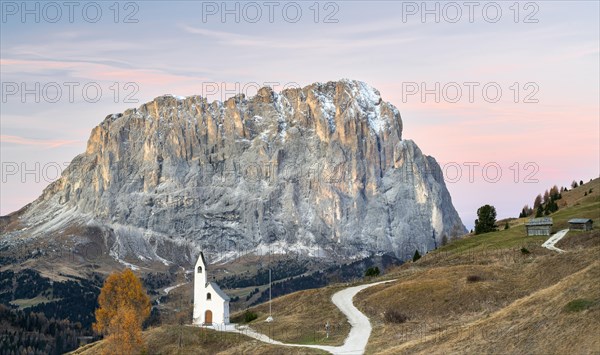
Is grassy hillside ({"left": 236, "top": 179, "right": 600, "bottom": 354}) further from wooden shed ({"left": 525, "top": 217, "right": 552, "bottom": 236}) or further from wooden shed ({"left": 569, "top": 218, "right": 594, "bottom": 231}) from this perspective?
wooden shed ({"left": 569, "top": 218, "right": 594, "bottom": 231})

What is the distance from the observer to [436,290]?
297ft

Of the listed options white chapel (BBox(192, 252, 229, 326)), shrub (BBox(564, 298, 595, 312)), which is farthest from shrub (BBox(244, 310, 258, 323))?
shrub (BBox(564, 298, 595, 312))

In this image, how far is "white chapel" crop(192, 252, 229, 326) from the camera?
345 ft

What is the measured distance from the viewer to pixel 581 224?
124 metres

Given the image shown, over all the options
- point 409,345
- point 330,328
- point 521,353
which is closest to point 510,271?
point 330,328

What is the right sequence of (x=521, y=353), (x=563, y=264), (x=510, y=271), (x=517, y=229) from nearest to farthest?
(x=521, y=353) < (x=563, y=264) < (x=510, y=271) < (x=517, y=229)

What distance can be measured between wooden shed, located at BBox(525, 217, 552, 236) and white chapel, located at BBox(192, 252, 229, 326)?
180 feet

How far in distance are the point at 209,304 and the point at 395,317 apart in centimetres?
3336

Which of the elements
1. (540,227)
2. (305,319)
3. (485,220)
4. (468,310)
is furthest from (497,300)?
(485,220)

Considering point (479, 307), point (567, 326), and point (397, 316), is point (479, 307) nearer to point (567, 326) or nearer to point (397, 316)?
point (397, 316)

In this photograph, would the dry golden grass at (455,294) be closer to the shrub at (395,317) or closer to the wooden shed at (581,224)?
the shrub at (395,317)

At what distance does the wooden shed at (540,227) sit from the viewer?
4988 inches

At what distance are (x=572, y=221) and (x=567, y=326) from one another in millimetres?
74198

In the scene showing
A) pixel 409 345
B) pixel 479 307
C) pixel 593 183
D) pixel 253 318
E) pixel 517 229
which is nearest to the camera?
pixel 409 345
